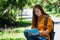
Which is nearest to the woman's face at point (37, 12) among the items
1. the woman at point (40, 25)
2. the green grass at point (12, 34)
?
the woman at point (40, 25)

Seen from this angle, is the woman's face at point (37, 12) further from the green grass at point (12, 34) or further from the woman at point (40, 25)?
the green grass at point (12, 34)

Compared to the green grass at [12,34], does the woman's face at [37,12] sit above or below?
above

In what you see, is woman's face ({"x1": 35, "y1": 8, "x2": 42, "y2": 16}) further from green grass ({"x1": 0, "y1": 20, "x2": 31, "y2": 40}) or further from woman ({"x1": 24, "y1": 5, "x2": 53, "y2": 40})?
green grass ({"x1": 0, "y1": 20, "x2": 31, "y2": 40})

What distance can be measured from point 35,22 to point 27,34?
0.35m

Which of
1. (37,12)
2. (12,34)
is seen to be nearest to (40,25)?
(37,12)

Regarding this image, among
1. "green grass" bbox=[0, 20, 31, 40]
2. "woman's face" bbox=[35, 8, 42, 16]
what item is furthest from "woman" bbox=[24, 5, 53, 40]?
"green grass" bbox=[0, 20, 31, 40]

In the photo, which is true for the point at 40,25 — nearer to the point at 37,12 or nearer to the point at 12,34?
the point at 37,12

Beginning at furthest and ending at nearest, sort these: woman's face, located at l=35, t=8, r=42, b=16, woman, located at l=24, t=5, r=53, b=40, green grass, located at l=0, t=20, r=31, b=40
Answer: green grass, located at l=0, t=20, r=31, b=40 → woman's face, located at l=35, t=8, r=42, b=16 → woman, located at l=24, t=5, r=53, b=40

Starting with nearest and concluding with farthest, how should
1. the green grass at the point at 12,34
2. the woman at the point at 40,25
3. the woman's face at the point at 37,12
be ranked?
the woman at the point at 40,25 → the woman's face at the point at 37,12 → the green grass at the point at 12,34

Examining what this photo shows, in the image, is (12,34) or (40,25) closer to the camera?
(40,25)

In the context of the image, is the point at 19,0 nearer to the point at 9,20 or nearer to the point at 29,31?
the point at 9,20

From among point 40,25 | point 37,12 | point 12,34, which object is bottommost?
point 12,34

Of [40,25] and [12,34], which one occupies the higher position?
[40,25]

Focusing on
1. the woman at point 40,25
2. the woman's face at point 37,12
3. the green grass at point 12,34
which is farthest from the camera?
the green grass at point 12,34
